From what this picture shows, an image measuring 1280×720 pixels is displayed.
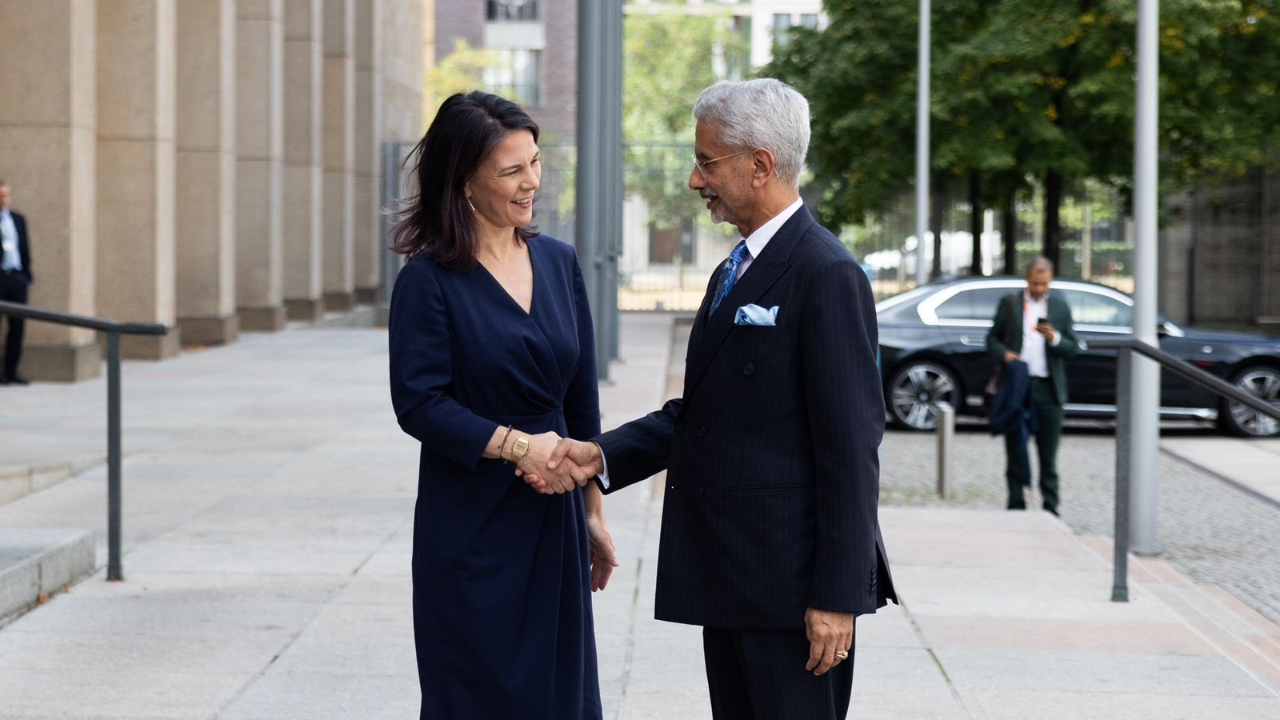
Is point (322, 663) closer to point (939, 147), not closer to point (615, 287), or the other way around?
point (615, 287)

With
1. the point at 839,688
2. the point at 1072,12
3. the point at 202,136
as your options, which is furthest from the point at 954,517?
the point at 1072,12

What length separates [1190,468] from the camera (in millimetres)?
14211

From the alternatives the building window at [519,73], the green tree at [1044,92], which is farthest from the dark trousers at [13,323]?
the building window at [519,73]

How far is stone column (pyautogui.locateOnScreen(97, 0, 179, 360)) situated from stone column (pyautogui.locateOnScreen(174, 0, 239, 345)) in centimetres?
288

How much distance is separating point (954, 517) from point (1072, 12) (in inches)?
764

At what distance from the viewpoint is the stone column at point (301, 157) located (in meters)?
29.8

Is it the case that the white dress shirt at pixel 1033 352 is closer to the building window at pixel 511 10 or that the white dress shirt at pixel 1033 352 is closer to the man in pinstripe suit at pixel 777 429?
the man in pinstripe suit at pixel 777 429

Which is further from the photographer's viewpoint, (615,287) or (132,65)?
(615,287)

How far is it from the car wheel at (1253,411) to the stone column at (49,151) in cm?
1111

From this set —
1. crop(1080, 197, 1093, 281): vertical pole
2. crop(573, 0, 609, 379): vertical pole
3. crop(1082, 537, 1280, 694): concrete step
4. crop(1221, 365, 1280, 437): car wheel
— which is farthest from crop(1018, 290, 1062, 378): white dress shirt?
crop(1080, 197, 1093, 281): vertical pole

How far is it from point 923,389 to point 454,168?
1347 cm

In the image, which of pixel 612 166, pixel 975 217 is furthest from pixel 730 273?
pixel 975 217

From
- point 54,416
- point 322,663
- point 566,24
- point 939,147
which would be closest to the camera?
point 322,663

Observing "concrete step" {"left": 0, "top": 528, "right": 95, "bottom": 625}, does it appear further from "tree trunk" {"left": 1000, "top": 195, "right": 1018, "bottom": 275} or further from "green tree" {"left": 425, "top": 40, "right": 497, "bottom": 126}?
"green tree" {"left": 425, "top": 40, "right": 497, "bottom": 126}
